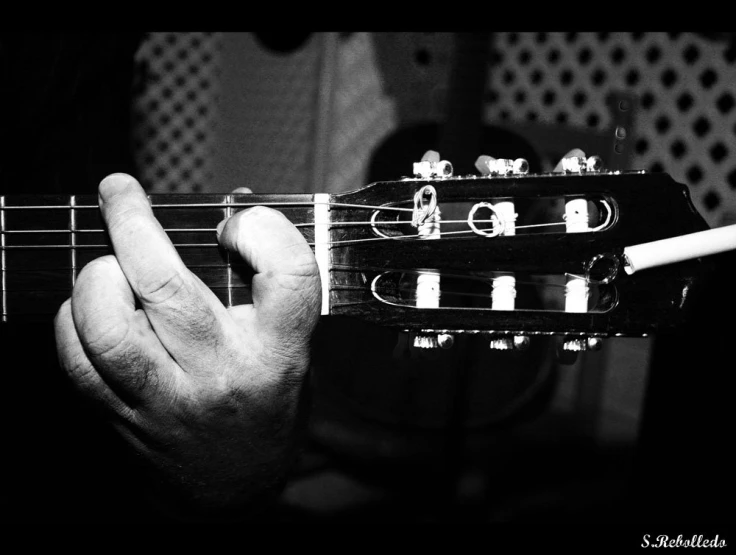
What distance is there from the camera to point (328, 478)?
6.64 ft

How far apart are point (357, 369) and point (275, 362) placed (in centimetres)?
130

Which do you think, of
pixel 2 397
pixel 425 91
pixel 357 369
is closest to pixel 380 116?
pixel 425 91

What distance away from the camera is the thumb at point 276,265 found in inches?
24.8

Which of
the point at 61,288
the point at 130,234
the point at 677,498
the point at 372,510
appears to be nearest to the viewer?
the point at 130,234

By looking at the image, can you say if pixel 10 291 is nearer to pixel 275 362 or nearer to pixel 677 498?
pixel 275 362

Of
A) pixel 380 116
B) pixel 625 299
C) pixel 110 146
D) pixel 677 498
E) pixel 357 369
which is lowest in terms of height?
pixel 677 498

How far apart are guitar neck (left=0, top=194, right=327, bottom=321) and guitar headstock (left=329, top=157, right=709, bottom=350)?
102 millimetres

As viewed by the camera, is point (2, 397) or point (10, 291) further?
→ point (2, 397)

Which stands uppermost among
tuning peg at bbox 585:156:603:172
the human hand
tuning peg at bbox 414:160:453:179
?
tuning peg at bbox 585:156:603:172

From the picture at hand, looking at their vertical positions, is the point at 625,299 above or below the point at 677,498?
above

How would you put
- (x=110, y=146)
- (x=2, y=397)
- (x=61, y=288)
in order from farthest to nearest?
(x=110, y=146), (x=2, y=397), (x=61, y=288)

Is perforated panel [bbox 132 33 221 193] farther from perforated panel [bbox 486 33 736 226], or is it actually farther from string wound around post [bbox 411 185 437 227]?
string wound around post [bbox 411 185 437 227]

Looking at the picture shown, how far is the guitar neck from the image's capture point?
2.34ft

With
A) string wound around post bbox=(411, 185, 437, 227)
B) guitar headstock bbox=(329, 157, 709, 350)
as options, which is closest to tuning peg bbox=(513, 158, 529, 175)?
guitar headstock bbox=(329, 157, 709, 350)
